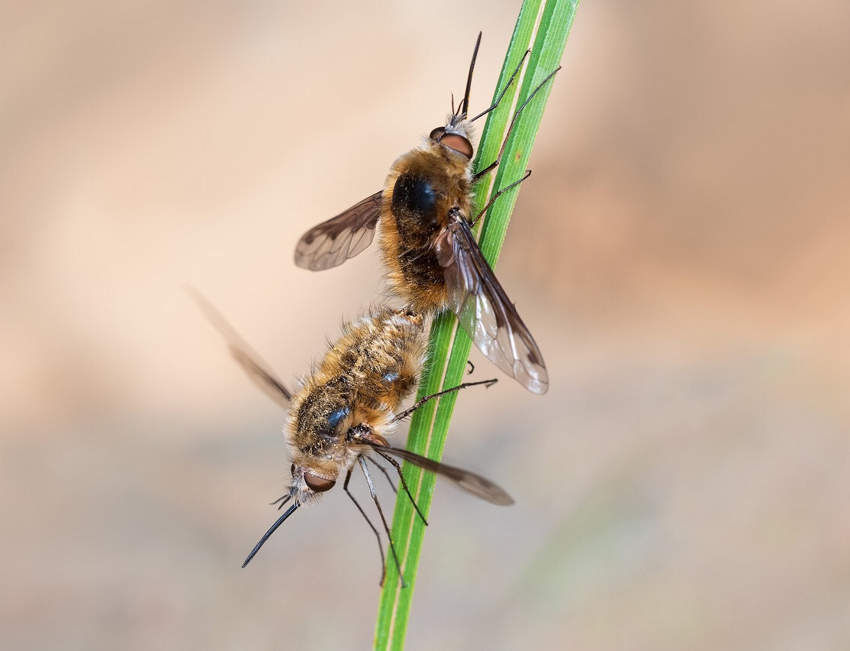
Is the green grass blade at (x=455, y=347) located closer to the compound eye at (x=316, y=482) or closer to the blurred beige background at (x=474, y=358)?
the compound eye at (x=316, y=482)

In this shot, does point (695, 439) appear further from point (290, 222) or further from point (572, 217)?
point (290, 222)

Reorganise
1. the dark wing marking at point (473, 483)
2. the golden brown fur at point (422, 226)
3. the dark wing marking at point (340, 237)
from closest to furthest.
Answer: the dark wing marking at point (473, 483), the golden brown fur at point (422, 226), the dark wing marking at point (340, 237)

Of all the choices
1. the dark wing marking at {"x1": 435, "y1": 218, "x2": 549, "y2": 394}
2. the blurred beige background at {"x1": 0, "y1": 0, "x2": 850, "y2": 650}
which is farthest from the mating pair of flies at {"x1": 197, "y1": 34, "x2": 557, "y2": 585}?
the blurred beige background at {"x1": 0, "y1": 0, "x2": 850, "y2": 650}

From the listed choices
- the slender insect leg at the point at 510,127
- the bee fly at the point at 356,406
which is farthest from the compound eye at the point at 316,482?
the slender insect leg at the point at 510,127

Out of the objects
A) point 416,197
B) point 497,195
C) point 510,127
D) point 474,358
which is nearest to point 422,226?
point 416,197

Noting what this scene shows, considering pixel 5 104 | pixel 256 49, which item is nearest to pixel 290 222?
pixel 256 49

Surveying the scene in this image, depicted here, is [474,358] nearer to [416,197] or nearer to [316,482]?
[316,482]
